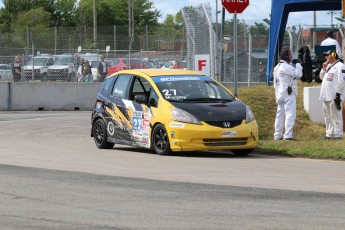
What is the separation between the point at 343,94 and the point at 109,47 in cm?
2159

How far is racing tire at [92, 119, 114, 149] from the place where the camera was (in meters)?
17.8

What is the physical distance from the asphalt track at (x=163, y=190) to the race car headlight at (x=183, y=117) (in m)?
0.63

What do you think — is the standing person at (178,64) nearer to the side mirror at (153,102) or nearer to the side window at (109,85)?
the side window at (109,85)

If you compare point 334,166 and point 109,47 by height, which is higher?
point 109,47

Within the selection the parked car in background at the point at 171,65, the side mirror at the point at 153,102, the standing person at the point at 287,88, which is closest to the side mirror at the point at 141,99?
the side mirror at the point at 153,102

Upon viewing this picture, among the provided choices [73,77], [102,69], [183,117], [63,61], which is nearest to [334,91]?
[183,117]

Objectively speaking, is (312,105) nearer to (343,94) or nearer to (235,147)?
(343,94)

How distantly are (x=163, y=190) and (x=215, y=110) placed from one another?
187 inches

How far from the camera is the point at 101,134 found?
1795 centimetres

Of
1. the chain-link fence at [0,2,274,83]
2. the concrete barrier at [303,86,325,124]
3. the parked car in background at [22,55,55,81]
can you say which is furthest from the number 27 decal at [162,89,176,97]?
the parked car in background at [22,55,55,81]

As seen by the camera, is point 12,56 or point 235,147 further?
point 12,56

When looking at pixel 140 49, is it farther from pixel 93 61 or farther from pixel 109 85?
pixel 109 85

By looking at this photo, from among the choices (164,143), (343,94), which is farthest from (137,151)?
(343,94)

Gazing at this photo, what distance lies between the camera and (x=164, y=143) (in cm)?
1627
